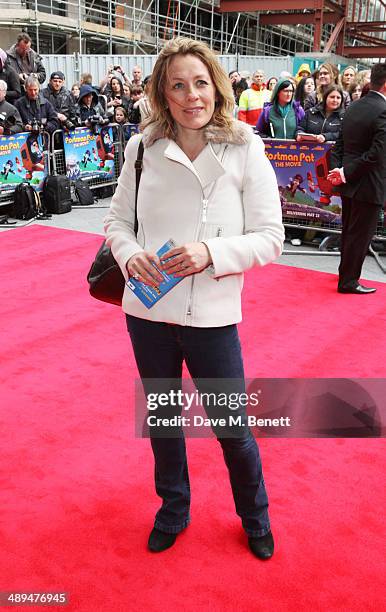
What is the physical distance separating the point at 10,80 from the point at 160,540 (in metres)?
8.16

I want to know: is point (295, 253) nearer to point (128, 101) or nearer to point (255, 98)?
point (255, 98)

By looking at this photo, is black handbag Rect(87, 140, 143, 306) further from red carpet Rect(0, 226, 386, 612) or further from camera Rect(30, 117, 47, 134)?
camera Rect(30, 117, 47, 134)

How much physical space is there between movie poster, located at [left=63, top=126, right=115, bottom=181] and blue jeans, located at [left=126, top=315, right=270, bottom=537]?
783cm

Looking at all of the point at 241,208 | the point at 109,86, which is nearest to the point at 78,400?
the point at 241,208

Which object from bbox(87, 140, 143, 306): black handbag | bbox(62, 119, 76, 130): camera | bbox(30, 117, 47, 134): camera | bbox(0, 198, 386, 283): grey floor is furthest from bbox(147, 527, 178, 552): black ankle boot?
bbox(62, 119, 76, 130): camera

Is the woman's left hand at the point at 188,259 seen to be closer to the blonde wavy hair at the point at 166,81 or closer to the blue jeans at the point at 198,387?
the blue jeans at the point at 198,387

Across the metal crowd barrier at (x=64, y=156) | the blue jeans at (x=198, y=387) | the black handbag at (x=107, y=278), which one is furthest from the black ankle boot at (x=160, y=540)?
the metal crowd barrier at (x=64, y=156)

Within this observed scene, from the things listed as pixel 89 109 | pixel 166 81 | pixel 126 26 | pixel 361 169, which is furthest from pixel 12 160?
pixel 126 26

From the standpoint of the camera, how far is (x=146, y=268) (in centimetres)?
196

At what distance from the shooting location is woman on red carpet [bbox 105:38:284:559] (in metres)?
1.93

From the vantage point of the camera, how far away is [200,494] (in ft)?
9.13

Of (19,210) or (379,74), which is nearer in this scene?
(379,74)

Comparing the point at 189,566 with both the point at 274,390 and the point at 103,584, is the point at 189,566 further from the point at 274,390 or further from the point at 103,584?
the point at 274,390

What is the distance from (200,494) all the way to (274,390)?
1.18 meters
